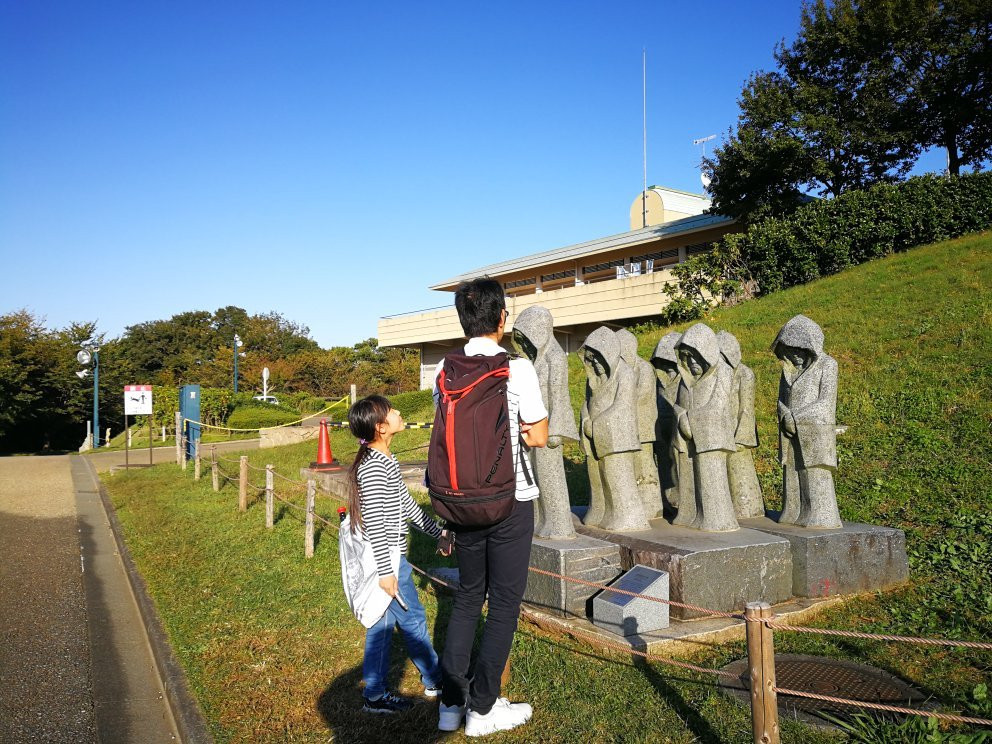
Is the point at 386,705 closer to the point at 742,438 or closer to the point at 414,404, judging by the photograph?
the point at 742,438

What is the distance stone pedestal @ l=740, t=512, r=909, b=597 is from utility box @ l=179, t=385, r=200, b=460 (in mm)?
13791

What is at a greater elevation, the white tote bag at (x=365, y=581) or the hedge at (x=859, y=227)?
the hedge at (x=859, y=227)

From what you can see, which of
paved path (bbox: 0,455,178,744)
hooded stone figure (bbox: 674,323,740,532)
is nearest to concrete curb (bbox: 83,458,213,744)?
paved path (bbox: 0,455,178,744)

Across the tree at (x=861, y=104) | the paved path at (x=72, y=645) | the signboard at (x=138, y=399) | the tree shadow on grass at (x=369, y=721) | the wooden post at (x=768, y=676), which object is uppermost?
the tree at (x=861, y=104)

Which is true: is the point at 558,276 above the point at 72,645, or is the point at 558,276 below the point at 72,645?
above

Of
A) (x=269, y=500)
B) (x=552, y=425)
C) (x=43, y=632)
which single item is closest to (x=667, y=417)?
(x=552, y=425)

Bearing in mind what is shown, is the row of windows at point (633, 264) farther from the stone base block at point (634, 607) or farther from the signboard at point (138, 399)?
the stone base block at point (634, 607)

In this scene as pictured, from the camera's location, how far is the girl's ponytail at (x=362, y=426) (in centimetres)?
372

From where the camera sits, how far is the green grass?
3932 millimetres

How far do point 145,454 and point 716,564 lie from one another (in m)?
19.7

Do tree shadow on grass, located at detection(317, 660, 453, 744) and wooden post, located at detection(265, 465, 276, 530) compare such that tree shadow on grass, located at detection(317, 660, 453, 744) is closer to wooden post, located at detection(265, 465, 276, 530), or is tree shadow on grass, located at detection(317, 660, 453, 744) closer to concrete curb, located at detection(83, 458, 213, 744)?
concrete curb, located at detection(83, 458, 213, 744)

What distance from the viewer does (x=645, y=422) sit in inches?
266

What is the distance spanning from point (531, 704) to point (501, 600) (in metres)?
1.07

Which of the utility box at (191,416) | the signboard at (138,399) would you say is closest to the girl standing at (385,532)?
the utility box at (191,416)
